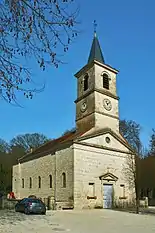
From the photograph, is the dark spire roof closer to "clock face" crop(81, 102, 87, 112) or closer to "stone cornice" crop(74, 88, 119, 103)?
"stone cornice" crop(74, 88, 119, 103)

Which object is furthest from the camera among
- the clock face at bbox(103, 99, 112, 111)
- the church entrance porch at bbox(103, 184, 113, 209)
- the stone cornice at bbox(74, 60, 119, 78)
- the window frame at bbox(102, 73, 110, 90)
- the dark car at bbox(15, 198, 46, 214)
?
the window frame at bbox(102, 73, 110, 90)

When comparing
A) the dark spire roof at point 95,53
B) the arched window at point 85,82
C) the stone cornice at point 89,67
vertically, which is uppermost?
the dark spire roof at point 95,53

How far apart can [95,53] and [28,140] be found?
1388 inches

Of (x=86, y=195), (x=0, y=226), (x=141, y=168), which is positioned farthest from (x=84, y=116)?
(x=0, y=226)

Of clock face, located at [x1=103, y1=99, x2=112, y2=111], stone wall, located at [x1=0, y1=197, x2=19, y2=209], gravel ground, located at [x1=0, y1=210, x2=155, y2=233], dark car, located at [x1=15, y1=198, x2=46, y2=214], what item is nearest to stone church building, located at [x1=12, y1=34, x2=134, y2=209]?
clock face, located at [x1=103, y1=99, x2=112, y2=111]

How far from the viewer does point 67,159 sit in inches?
1281

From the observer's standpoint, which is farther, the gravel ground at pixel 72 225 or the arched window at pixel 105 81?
the arched window at pixel 105 81

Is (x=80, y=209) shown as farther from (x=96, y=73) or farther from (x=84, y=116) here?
(x=96, y=73)

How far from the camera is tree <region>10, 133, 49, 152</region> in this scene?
69.1m

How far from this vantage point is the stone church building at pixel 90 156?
104ft

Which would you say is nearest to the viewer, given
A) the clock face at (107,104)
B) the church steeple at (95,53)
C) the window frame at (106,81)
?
the clock face at (107,104)

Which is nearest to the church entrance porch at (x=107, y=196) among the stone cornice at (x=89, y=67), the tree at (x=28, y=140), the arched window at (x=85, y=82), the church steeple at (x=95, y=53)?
the arched window at (x=85, y=82)

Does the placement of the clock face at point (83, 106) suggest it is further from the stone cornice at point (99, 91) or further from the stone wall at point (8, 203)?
Result: the stone wall at point (8, 203)

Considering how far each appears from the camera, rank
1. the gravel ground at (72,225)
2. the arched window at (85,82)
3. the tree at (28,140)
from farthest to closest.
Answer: the tree at (28,140), the arched window at (85,82), the gravel ground at (72,225)
